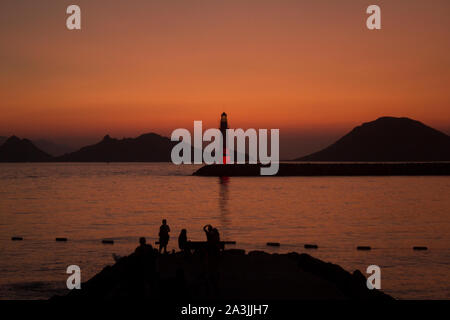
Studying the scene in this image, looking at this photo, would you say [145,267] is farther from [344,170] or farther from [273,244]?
[344,170]

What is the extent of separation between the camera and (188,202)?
68500 mm

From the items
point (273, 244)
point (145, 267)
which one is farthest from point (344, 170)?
point (145, 267)

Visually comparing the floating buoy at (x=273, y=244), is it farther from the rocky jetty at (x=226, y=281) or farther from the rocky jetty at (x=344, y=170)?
the rocky jetty at (x=344, y=170)

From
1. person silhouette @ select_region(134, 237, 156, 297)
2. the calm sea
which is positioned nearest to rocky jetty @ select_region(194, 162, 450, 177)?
the calm sea

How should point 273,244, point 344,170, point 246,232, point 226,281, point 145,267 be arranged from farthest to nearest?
point 344,170 → point 246,232 → point 273,244 → point 226,281 → point 145,267

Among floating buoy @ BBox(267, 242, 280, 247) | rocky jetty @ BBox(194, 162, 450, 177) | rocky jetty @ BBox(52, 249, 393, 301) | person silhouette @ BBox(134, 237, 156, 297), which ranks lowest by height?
rocky jetty @ BBox(194, 162, 450, 177)

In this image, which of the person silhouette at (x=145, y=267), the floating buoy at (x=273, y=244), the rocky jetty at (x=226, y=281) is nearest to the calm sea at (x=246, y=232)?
the floating buoy at (x=273, y=244)

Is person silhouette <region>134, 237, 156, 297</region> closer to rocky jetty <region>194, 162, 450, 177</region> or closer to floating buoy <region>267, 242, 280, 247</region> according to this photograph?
floating buoy <region>267, 242, 280, 247</region>

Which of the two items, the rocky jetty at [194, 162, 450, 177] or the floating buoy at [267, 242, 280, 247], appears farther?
the rocky jetty at [194, 162, 450, 177]

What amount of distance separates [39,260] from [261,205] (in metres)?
37.8

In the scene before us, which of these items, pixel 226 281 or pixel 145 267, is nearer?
pixel 145 267

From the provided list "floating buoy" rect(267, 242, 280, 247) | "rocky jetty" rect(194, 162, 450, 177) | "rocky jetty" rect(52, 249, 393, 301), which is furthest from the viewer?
"rocky jetty" rect(194, 162, 450, 177)
